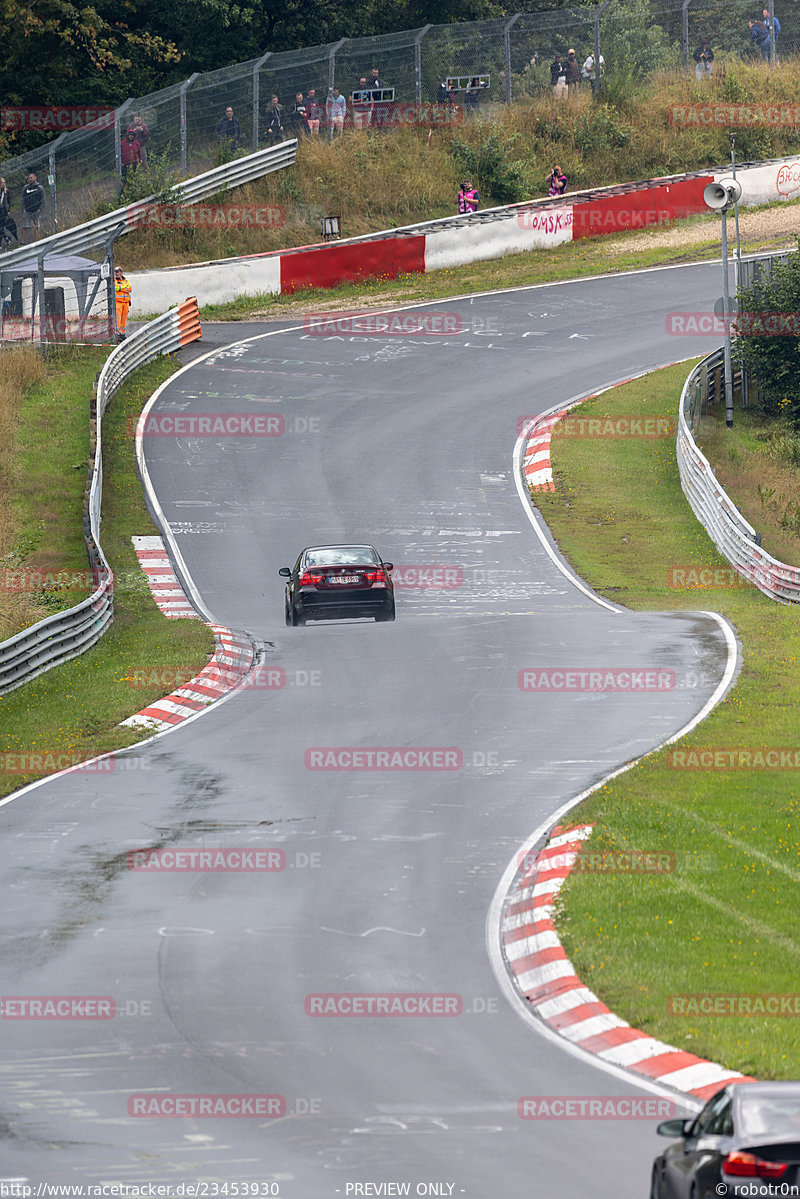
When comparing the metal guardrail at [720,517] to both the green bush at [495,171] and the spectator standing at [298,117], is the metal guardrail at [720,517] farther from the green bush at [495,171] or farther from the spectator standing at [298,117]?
the spectator standing at [298,117]

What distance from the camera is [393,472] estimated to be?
35938 mm

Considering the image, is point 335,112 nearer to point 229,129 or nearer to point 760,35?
point 229,129

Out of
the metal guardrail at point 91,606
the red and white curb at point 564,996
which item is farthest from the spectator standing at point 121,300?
the red and white curb at point 564,996

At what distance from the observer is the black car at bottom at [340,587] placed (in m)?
25.5

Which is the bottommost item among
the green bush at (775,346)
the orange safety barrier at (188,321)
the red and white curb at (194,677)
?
the red and white curb at (194,677)

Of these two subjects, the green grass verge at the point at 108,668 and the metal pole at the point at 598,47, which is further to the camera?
the metal pole at the point at 598,47

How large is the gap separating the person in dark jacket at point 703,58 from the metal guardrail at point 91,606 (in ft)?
94.1

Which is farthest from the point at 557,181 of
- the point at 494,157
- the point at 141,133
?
the point at 141,133

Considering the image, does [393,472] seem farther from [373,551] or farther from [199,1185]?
[199,1185]

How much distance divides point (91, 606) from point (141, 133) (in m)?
29.2

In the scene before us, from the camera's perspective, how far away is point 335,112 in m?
56.4

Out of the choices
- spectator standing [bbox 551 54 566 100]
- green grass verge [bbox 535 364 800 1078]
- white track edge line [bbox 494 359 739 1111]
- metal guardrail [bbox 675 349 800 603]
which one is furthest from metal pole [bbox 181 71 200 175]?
green grass verge [bbox 535 364 800 1078]

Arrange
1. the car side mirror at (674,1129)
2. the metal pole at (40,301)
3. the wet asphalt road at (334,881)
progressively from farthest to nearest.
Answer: the metal pole at (40,301), the wet asphalt road at (334,881), the car side mirror at (674,1129)

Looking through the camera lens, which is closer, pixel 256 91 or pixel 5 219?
pixel 5 219
